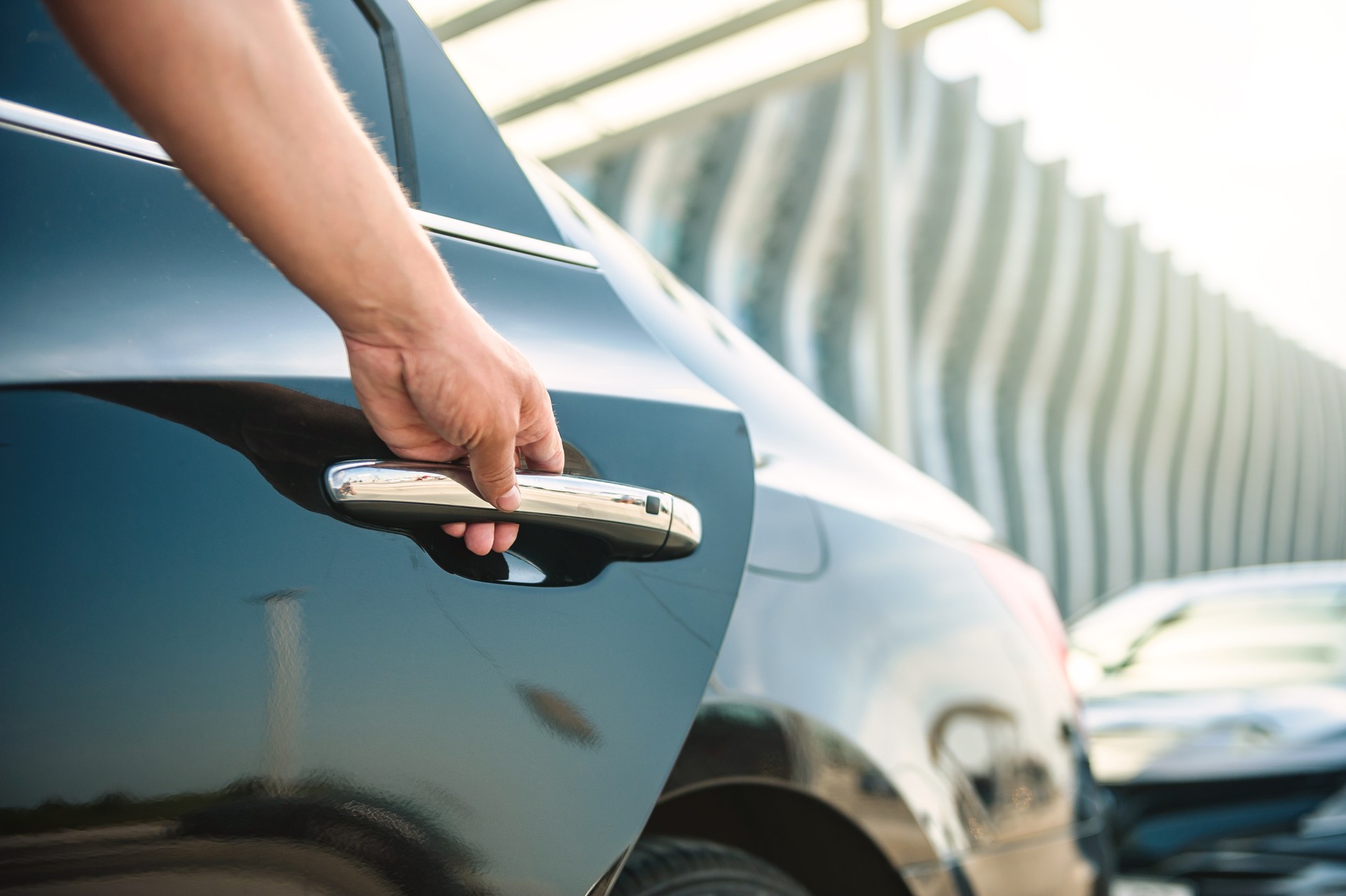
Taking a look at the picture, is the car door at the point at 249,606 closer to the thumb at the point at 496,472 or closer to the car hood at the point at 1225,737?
the thumb at the point at 496,472

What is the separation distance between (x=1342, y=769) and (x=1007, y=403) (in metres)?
16.9

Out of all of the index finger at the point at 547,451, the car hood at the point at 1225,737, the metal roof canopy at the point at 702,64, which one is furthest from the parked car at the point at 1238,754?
the metal roof canopy at the point at 702,64

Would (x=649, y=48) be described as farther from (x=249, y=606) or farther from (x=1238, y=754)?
(x=249, y=606)

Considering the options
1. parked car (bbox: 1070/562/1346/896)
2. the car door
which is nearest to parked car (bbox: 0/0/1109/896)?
the car door

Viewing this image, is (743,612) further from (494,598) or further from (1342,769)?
(1342,769)

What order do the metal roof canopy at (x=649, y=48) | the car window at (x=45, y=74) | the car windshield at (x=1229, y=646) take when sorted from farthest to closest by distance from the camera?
1. the metal roof canopy at (x=649, y=48)
2. the car windshield at (x=1229, y=646)
3. the car window at (x=45, y=74)

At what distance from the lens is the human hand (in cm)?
79

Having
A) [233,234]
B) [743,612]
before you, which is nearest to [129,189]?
[233,234]

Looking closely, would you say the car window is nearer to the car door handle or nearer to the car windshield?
the car door handle

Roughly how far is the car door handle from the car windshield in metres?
3.12

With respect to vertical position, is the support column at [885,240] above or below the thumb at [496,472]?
above

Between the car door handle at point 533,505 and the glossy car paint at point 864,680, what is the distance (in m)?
0.15

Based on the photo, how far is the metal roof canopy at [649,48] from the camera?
23.6 feet

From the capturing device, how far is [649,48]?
7.71 m
